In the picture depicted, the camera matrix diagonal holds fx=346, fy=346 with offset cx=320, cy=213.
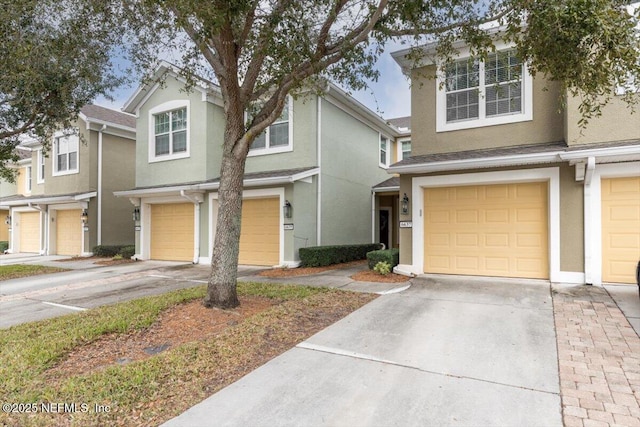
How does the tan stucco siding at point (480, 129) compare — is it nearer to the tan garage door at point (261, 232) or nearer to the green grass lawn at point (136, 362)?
the tan garage door at point (261, 232)

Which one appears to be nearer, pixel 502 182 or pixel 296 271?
pixel 502 182

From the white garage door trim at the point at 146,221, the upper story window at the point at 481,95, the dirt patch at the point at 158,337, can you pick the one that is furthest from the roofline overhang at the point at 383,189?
the dirt patch at the point at 158,337

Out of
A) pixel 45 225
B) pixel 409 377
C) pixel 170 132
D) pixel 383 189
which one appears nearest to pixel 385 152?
pixel 383 189

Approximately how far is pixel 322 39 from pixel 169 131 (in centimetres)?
1003

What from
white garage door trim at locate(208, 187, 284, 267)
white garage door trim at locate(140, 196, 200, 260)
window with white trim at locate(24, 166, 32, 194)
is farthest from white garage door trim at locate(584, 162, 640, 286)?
window with white trim at locate(24, 166, 32, 194)

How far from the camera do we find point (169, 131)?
1418cm

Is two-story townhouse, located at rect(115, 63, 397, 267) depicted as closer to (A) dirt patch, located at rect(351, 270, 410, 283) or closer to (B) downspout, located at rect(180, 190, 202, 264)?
(B) downspout, located at rect(180, 190, 202, 264)

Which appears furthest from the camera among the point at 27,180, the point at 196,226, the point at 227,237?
the point at 27,180

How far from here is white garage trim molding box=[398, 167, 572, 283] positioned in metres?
7.89

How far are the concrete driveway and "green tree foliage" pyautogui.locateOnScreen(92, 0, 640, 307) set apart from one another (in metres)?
2.55

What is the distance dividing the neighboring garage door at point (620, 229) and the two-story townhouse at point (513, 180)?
0.06ft

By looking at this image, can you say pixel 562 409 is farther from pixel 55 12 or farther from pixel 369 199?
pixel 369 199

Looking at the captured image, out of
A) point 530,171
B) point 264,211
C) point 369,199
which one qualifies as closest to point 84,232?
point 264,211

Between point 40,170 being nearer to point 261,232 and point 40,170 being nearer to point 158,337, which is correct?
point 261,232
